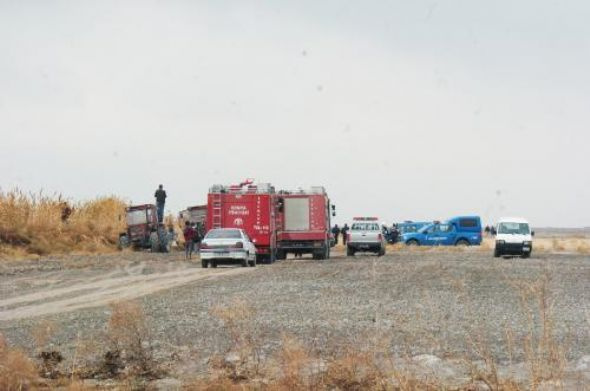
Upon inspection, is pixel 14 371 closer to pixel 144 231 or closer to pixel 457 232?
pixel 144 231

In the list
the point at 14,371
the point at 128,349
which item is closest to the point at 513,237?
the point at 128,349

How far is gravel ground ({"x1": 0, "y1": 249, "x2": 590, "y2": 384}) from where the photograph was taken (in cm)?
1310

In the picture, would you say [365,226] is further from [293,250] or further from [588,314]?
[588,314]

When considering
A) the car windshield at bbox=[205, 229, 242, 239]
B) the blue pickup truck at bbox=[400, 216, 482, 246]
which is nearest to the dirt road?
the car windshield at bbox=[205, 229, 242, 239]

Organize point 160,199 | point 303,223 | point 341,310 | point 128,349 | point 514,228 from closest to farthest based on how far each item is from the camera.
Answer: point 128,349 < point 341,310 < point 303,223 < point 514,228 < point 160,199

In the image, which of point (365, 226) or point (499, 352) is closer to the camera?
point (499, 352)

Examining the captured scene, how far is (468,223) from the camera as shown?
66.7 metres

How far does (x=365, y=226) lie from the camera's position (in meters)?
50.3

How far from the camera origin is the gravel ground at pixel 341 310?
13102 mm

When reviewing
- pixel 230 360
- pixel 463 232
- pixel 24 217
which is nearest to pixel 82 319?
pixel 230 360

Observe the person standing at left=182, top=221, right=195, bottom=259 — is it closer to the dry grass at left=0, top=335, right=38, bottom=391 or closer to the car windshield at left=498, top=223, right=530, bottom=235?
the car windshield at left=498, top=223, right=530, bottom=235

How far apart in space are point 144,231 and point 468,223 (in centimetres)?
2618

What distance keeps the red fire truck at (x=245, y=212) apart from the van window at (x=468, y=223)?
28642mm

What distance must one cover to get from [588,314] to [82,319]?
9352 millimetres
